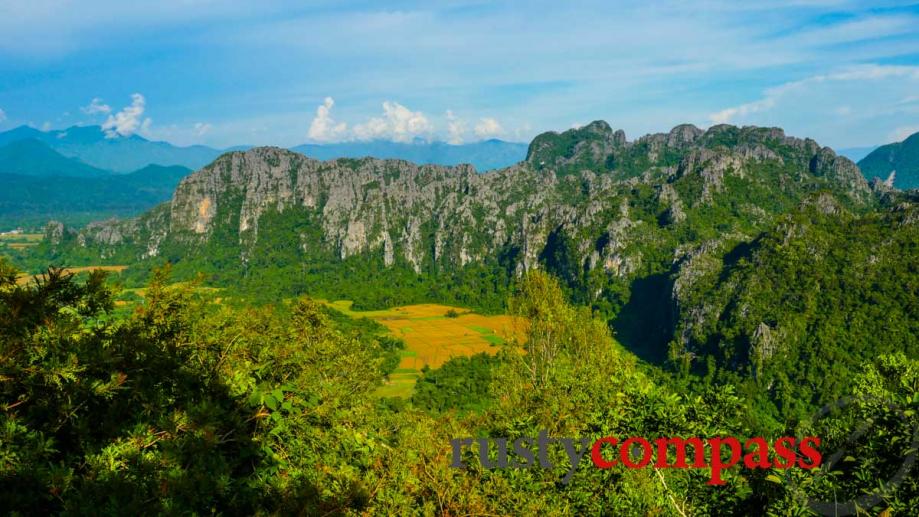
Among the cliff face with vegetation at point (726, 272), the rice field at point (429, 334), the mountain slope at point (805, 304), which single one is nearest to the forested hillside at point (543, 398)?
the mountain slope at point (805, 304)

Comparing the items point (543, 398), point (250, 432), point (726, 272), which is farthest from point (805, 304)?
point (250, 432)

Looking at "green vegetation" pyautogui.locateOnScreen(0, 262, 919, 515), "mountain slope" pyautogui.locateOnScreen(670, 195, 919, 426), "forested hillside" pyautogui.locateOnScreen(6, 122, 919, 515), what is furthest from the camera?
"mountain slope" pyautogui.locateOnScreen(670, 195, 919, 426)

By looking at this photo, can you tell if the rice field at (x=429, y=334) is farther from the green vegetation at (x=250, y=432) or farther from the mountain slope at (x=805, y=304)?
the green vegetation at (x=250, y=432)

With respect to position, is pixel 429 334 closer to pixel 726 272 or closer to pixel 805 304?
pixel 726 272

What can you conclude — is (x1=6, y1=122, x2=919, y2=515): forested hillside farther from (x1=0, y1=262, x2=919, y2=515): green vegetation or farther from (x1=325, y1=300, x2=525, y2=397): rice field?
(x1=325, y1=300, x2=525, y2=397): rice field

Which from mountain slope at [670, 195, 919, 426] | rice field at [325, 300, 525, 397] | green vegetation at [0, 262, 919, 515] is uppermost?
green vegetation at [0, 262, 919, 515]

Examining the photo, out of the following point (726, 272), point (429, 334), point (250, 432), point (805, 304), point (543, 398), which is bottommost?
point (429, 334)

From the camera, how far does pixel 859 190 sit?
178 metres

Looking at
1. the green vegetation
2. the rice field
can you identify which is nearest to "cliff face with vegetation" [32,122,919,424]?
the rice field

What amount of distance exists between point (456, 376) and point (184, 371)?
73.8 metres

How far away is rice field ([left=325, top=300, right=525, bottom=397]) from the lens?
87.4m

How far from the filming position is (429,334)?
115875 mm

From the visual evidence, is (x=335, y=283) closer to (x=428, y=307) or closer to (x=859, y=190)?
(x=428, y=307)

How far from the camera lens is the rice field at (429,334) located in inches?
3442
